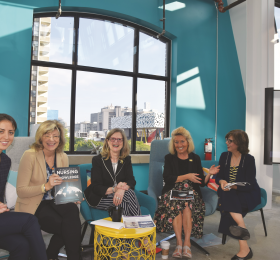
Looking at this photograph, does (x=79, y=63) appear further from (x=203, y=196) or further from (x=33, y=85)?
(x=203, y=196)

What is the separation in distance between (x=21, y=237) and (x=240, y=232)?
6.02 feet

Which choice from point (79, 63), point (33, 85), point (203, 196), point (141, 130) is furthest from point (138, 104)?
point (203, 196)

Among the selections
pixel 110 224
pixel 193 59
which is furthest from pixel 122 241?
pixel 193 59

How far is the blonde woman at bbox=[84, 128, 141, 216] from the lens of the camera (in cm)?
222

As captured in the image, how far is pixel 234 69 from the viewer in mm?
5023

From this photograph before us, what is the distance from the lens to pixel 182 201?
8.03 ft

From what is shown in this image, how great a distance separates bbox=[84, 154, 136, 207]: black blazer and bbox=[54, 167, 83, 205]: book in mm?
369

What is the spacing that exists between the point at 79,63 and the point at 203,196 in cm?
295

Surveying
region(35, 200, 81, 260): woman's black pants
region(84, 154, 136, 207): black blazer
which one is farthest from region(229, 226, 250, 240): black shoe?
region(35, 200, 81, 260): woman's black pants

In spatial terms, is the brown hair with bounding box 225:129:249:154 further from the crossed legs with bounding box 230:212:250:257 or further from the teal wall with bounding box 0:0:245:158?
the teal wall with bounding box 0:0:245:158

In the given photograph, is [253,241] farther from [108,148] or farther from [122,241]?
[108,148]

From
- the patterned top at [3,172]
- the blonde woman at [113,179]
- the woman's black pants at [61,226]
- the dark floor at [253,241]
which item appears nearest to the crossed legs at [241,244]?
the dark floor at [253,241]

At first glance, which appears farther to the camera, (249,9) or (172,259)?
(249,9)

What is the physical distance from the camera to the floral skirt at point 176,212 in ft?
7.97
